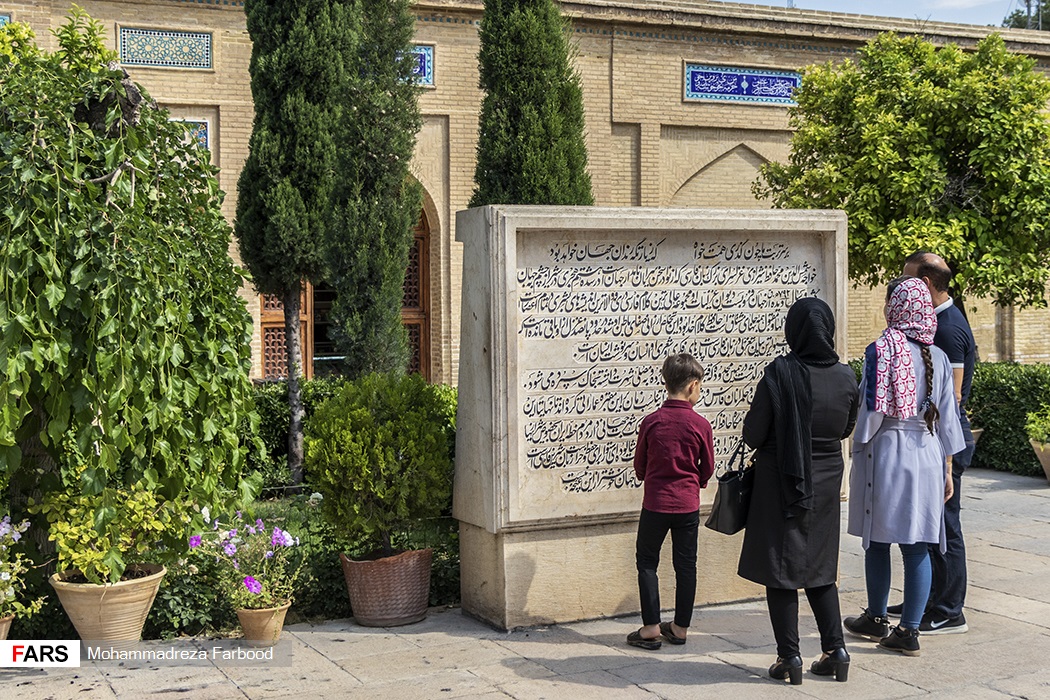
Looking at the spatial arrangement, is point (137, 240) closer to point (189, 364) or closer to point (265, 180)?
point (189, 364)

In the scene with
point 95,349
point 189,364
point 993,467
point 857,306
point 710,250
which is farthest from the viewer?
point 857,306

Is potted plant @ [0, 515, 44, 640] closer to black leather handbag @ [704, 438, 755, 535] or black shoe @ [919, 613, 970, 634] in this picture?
black leather handbag @ [704, 438, 755, 535]

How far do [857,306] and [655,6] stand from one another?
572cm

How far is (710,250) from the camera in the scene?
6707mm

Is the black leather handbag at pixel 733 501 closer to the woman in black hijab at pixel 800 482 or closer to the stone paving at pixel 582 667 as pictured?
the woman in black hijab at pixel 800 482

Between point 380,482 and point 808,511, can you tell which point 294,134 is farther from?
point 808,511

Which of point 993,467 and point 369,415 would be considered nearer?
→ point 369,415

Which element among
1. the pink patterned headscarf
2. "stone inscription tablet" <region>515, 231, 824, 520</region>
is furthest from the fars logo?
the pink patterned headscarf

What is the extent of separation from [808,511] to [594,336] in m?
1.65

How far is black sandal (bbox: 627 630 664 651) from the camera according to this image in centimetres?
584

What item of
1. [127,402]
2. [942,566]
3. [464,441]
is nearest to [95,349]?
[127,402]

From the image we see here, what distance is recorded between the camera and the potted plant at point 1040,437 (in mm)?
11195

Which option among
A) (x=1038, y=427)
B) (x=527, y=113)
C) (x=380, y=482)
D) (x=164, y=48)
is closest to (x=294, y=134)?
(x=527, y=113)

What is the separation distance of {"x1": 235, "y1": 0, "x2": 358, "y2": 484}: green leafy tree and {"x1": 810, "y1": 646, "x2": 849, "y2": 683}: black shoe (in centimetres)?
647
